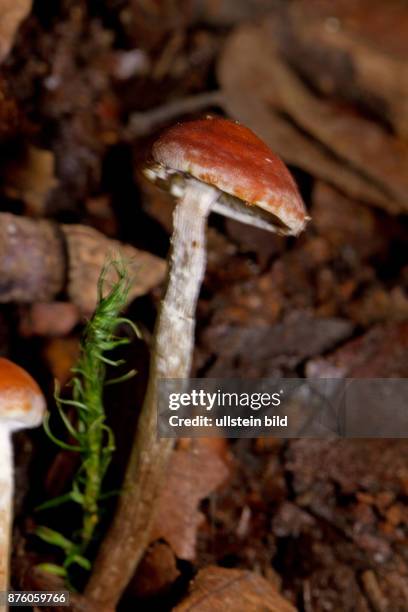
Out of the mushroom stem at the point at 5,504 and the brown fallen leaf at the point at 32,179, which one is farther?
the brown fallen leaf at the point at 32,179

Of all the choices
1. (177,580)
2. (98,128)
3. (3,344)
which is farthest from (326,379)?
(98,128)

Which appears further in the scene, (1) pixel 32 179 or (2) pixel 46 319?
(1) pixel 32 179

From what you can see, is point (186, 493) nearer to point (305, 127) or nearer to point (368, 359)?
point (368, 359)

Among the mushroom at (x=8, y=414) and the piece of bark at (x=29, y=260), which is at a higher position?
the piece of bark at (x=29, y=260)

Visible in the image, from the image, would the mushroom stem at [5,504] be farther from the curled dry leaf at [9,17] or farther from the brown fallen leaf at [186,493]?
the curled dry leaf at [9,17]

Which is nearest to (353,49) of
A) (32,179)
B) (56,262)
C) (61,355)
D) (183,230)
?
(32,179)

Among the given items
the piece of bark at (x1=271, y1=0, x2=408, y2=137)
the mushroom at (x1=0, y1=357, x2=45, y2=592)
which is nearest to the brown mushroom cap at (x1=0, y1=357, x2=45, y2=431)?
the mushroom at (x1=0, y1=357, x2=45, y2=592)

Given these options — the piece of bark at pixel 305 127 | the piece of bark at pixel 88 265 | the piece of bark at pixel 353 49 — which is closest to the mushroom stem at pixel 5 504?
the piece of bark at pixel 88 265
